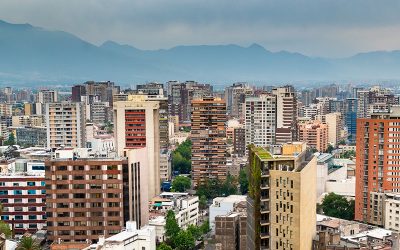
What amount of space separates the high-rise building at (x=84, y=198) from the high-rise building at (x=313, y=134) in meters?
38.5

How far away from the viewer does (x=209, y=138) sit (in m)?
45.1

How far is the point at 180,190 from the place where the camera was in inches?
1799

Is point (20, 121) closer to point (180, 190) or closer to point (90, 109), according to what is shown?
point (90, 109)

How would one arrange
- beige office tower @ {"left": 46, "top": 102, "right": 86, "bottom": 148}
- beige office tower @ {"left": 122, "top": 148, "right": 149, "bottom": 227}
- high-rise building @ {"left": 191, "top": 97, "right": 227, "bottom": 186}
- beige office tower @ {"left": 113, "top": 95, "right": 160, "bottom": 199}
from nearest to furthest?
beige office tower @ {"left": 122, "top": 148, "right": 149, "bottom": 227} → beige office tower @ {"left": 113, "top": 95, "right": 160, "bottom": 199} → high-rise building @ {"left": 191, "top": 97, "right": 227, "bottom": 186} → beige office tower @ {"left": 46, "top": 102, "right": 86, "bottom": 148}

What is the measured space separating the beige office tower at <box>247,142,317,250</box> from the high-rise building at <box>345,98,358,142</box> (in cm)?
6307

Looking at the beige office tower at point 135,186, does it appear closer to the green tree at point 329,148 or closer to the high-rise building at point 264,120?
the high-rise building at point 264,120

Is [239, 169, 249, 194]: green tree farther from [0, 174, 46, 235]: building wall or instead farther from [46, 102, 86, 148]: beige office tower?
[0, 174, 46, 235]: building wall

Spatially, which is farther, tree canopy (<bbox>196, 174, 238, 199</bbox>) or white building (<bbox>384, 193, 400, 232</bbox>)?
tree canopy (<bbox>196, 174, 238, 199</bbox>)

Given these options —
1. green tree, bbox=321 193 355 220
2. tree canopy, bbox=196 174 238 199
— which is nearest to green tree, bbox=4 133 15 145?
tree canopy, bbox=196 174 238 199

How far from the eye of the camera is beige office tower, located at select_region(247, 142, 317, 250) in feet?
55.3

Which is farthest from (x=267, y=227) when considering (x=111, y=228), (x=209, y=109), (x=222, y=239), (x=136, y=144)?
(x=209, y=109)

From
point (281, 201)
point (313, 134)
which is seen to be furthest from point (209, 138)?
point (281, 201)

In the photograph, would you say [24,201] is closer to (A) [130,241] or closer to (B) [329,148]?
(A) [130,241]

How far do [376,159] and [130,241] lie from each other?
57.0 feet
